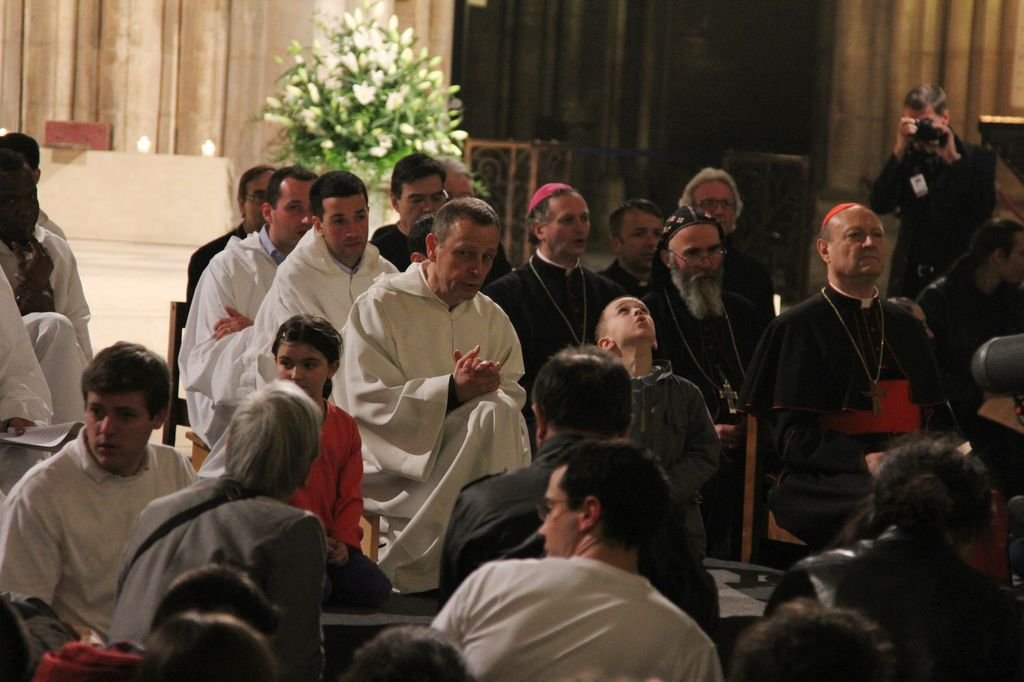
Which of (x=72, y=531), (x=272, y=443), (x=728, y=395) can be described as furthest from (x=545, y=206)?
(x=272, y=443)

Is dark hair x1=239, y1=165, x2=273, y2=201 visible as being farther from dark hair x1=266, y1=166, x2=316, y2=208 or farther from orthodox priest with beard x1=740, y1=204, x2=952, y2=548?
orthodox priest with beard x1=740, y1=204, x2=952, y2=548

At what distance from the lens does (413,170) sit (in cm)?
768

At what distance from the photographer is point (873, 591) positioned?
328cm

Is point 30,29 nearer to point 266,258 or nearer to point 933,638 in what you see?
point 266,258

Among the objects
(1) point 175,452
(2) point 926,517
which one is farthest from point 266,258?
(2) point 926,517

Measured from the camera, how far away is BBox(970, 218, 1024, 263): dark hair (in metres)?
8.11

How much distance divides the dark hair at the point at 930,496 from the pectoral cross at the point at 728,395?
3.29 metres

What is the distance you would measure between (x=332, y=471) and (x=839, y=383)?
82.0 inches

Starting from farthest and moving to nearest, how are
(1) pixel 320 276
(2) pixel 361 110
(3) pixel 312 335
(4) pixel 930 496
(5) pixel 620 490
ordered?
(2) pixel 361 110 < (1) pixel 320 276 < (3) pixel 312 335 < (4) pixel 930 496 < (5) pixel 620 490

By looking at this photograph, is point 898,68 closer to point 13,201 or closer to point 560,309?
point 560,309

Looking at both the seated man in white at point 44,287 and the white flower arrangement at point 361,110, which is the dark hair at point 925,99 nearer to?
the white flower arrangement at point 361,110

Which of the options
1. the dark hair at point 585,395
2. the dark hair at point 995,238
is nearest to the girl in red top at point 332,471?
the dark hair at point 585,395

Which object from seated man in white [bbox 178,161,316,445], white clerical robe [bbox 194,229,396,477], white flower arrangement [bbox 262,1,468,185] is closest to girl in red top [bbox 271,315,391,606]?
white clerical robe [bbox 194,229,396,477]

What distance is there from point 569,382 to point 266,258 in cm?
366
